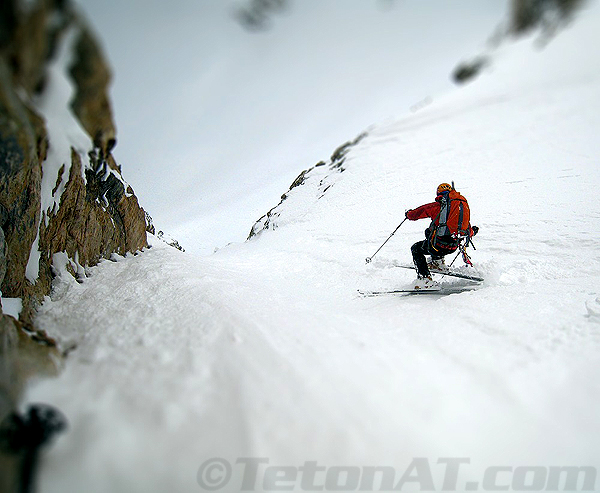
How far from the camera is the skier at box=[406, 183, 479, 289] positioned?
5.03 meters

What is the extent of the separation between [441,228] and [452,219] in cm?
23

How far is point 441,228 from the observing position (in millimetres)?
5172

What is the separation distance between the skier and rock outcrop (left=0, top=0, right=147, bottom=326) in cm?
482

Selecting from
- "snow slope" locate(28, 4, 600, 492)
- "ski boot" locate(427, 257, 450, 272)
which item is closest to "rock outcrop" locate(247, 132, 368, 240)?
"ski boot" locate(427, 257, 450, 272)

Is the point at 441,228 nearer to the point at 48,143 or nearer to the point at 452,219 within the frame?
the point at 452,219

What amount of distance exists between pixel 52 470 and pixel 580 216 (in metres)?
12.4

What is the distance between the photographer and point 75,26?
171 cm

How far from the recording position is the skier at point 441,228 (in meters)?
5.03

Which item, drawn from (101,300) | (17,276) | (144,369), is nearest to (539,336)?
(144,369)

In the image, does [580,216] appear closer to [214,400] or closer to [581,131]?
[214,400]

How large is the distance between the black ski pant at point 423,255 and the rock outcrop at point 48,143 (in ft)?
17.1

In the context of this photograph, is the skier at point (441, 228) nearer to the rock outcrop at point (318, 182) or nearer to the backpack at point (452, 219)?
the backpack at point (452, 219)

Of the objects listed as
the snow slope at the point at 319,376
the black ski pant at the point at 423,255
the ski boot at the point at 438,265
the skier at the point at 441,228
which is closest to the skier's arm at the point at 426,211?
the skier at the point at 441,228

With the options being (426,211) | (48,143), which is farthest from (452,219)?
(48,143)
